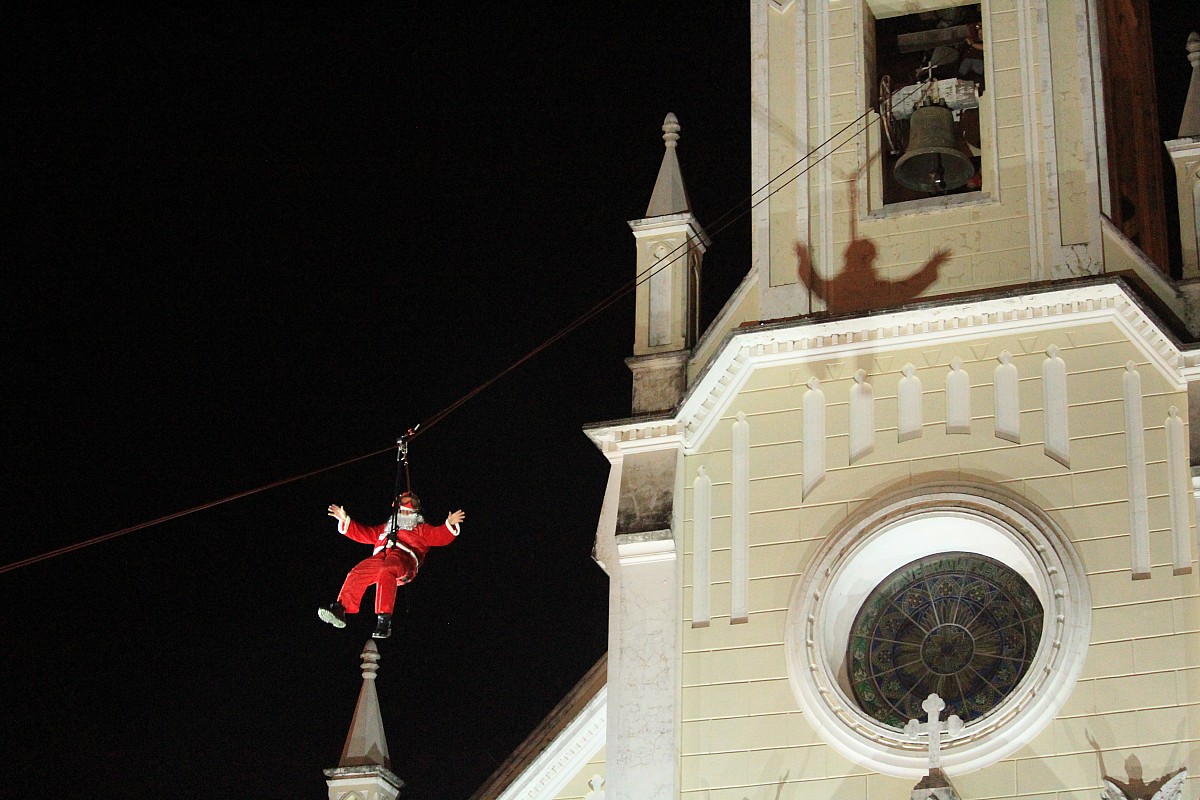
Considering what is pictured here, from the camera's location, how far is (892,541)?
2323 centimetres

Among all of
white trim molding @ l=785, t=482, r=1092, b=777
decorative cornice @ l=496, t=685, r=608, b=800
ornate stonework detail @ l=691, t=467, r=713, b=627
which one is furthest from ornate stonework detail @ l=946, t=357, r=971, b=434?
decorative cornice @ l=496, t=685, r=608, b=800

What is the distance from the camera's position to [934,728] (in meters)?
21.8

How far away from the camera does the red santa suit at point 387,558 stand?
24.5 m

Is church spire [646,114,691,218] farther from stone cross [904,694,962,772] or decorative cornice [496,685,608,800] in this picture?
stone cross [904,694,962,772]

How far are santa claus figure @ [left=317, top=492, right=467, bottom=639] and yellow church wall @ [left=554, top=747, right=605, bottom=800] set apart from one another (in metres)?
2.17

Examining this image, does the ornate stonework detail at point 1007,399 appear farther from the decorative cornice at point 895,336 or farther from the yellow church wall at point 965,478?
the decorative cornice at point 895,336

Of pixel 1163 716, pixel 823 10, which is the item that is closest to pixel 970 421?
pixel 1163 716

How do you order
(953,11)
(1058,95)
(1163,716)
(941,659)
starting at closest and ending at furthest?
1. (1163,716)
2. (941,659)
3. (1058,95)
4. (953,11)

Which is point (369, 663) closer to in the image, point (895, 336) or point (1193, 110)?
point (895, 336)

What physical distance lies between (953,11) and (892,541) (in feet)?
19.8

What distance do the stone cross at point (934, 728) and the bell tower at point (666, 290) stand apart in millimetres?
4056

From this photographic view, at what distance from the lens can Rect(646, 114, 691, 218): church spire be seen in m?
25.6

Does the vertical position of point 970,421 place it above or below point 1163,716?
above

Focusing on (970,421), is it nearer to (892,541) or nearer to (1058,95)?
(892,541)
